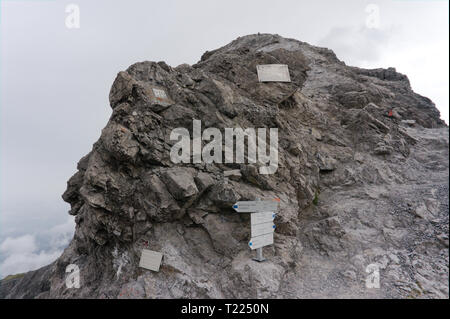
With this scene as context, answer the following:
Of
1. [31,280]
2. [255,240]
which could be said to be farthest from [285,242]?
[31,280]

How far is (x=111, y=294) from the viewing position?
852 centimetres

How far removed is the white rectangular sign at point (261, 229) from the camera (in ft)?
26.0

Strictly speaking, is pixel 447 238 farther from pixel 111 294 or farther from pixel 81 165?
pixel 81 165

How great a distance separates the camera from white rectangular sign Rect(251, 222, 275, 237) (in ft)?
26.0

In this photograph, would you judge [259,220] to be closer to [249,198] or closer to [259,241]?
[259,241]

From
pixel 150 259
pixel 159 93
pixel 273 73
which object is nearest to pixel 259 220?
pixel 150 259

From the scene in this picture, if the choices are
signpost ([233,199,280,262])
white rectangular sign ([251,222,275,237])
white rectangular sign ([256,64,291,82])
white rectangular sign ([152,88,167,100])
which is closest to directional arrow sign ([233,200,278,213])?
signpost ([233,199,280,262])

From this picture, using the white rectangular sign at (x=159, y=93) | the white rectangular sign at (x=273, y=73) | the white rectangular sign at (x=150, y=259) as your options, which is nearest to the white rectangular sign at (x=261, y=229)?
the white rectangular sign at (x=150, y=259)

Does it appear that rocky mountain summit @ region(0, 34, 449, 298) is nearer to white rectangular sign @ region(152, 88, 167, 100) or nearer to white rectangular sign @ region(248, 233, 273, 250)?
white rectangular sign @ region(152, 88, 167, 100)

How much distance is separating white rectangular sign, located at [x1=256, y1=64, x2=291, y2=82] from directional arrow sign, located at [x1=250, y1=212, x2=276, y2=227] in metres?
8.69

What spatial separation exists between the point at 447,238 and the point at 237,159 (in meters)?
8.43

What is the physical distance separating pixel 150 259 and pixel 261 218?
4.32 meters

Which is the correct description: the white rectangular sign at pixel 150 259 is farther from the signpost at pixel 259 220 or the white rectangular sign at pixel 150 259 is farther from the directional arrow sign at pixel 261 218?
the directional arrow sign at pixel 261 218

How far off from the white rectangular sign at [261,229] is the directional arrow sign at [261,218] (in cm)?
13
